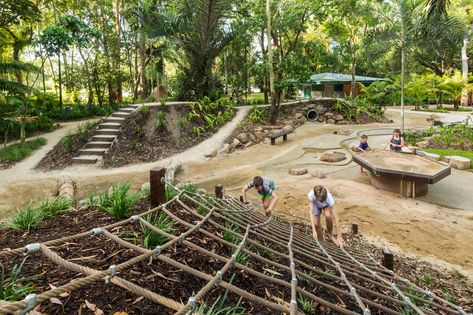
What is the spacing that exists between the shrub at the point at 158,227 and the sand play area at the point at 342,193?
3.39 metres

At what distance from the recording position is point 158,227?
233 centimetres

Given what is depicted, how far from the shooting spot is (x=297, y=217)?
544cm

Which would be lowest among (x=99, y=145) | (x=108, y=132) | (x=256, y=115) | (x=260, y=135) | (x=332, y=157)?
(x=332, y=157)

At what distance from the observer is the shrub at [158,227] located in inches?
85.7

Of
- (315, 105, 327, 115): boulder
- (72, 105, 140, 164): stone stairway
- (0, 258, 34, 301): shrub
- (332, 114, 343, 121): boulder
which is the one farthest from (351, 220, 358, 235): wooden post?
(315, 105, 327, 115): boulder

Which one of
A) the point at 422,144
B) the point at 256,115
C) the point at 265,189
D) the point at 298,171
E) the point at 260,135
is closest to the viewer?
the point at 265,189

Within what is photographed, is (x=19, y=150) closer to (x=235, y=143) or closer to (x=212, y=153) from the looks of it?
(x=212, y=153)

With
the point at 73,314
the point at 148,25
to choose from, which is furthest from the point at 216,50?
the point at 73,314

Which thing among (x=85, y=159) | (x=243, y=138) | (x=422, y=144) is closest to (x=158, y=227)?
(x=85, y=159)

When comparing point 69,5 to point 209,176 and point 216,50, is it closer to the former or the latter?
point 216,50

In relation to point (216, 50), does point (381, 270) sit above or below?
below

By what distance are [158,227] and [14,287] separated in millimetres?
954

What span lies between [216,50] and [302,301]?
12444mm

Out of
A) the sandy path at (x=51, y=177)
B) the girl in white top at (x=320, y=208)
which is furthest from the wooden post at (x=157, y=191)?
the sandy path at (x=51, y=177)
